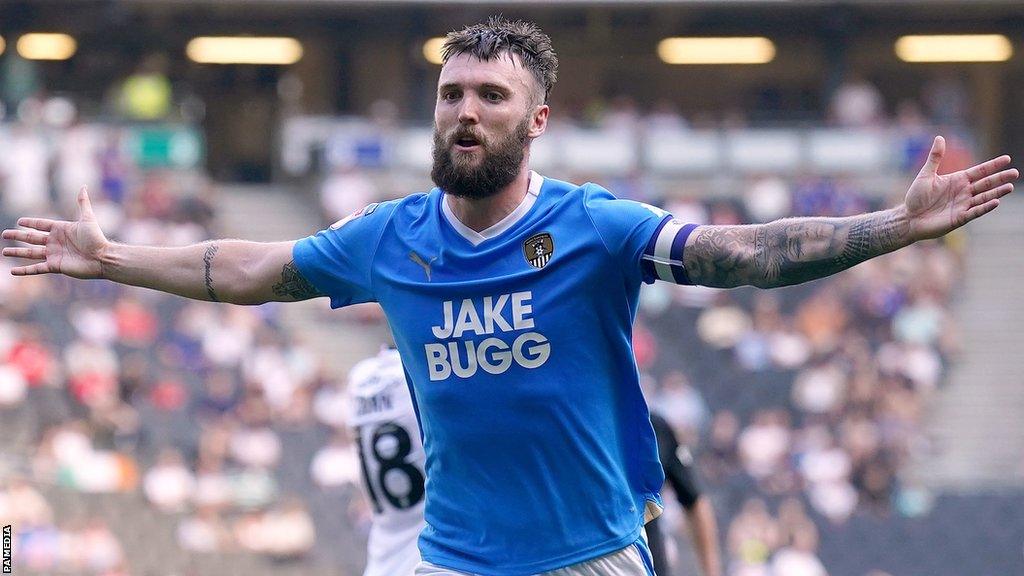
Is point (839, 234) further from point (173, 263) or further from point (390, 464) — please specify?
point (390, 464)

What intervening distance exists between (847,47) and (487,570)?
2491cm

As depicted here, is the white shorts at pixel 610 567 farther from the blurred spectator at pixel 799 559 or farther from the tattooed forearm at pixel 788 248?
the blurred spectator at pixel 799 559

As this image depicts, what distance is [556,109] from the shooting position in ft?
88.2

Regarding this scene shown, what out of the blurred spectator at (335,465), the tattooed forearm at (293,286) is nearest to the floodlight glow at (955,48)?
the blurred spectator at (335,465)

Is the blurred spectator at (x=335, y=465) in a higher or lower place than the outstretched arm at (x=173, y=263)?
lower

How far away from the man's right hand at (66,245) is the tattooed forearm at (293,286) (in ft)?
1.95

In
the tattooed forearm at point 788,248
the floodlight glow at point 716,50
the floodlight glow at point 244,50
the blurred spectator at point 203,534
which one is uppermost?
the floodlight glow at point 244,50

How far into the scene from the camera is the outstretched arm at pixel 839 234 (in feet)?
13.8

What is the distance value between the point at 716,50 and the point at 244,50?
331 inches

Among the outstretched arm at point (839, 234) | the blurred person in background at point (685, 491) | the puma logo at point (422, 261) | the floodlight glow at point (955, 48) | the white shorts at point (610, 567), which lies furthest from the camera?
the floodlight glow at point (955, 48)

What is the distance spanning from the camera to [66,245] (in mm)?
5141

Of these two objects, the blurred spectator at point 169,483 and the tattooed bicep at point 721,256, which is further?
the blurred spectator at point 169,483

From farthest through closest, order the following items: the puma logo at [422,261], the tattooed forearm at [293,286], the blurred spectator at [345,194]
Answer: the blurred spectator at [345,194] → the tattooed forearm at [293,286] → the puma logo at [422,261]

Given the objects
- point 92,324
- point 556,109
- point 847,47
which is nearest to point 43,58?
point 556,109
